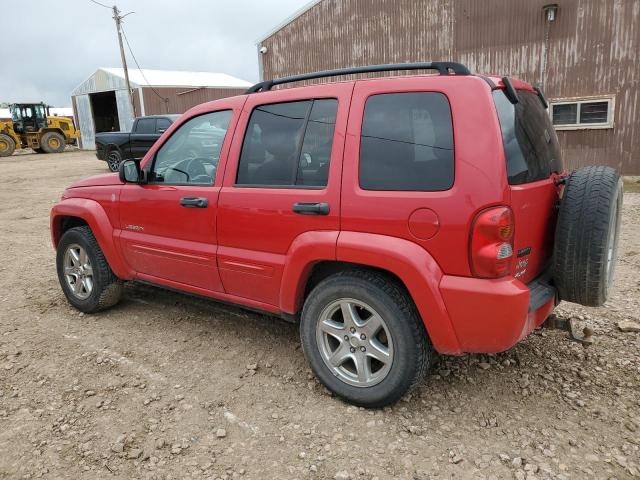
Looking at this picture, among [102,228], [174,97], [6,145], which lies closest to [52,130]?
[6,145]

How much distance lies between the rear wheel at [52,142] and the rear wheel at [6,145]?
1.52m

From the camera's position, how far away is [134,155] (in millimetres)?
15445

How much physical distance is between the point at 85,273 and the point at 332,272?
2.49 metres

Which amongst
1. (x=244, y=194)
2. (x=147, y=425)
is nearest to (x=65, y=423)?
(x=147, y=425)

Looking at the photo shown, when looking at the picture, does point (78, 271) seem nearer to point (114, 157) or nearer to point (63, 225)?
point (63, 225)

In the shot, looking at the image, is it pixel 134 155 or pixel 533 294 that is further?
pixel 134 155

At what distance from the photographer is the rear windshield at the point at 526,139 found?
2365 millimetres

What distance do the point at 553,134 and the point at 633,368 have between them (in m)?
1.56

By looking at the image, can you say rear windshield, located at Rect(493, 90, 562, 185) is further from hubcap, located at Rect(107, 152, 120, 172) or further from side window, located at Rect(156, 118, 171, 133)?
hubcap, located at Rect(107, 152, 120, 172)

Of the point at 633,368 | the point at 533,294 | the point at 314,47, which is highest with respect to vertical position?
the point at 314,47

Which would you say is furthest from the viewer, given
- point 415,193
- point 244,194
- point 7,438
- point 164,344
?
point 164,344

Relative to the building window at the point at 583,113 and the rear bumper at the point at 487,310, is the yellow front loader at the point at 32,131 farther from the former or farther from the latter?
the rear bumper at the point at 487,310

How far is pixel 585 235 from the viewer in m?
2.49

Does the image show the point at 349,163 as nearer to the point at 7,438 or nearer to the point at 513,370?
the point at 513,370
